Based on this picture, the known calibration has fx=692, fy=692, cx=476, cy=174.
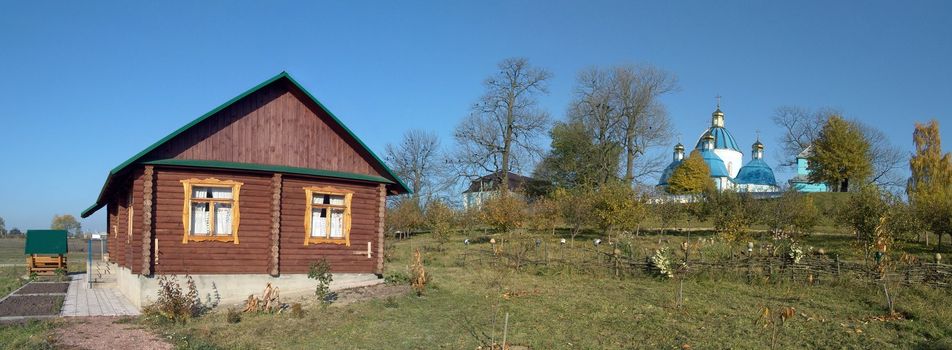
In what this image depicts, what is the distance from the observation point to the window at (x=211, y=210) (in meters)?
16.7

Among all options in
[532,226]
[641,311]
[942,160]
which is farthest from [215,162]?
[942,160]

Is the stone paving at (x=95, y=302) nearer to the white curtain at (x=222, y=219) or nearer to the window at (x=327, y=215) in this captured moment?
the white curtain at (x=222, y=219)

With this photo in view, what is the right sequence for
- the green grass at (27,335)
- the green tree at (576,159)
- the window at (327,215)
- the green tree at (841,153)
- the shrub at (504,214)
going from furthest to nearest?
the green tree at (841,153), the green tree at (576,159), the shrub at (504,214), the window at (327,215), the green grass at (27,335)

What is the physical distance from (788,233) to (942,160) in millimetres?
31470

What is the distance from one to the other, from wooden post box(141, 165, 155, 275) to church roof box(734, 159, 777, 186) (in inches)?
2503

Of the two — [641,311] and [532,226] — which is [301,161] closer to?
[641,311]

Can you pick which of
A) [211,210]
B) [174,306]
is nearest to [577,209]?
[211,210]

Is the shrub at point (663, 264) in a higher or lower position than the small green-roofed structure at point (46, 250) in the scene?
higher

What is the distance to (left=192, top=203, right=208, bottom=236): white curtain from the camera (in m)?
16.8

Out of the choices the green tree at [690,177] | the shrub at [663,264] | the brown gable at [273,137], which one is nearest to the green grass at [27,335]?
the brown gable at [273,137]

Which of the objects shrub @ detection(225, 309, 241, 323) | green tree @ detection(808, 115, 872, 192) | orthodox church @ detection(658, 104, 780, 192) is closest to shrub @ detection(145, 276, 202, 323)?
shrub @ detection(225, 309, 241, 323)

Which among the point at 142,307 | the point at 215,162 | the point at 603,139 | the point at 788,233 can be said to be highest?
the point at 603,139

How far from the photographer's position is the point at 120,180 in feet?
65.8

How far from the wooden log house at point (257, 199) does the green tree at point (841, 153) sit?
4345 centimetres
